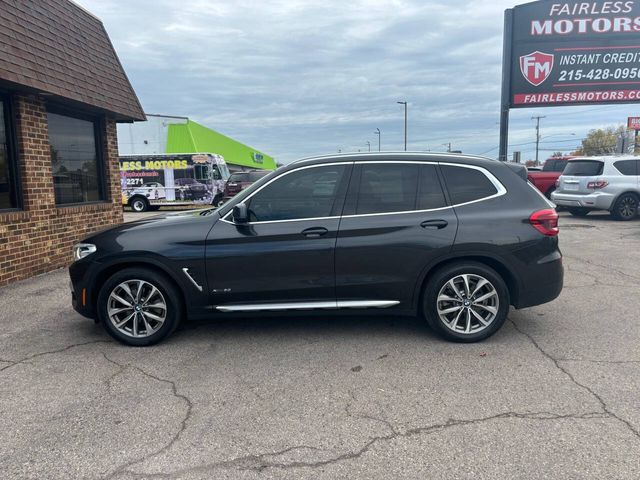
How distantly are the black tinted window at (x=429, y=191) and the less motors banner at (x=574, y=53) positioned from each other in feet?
48.1

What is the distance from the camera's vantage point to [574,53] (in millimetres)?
16531

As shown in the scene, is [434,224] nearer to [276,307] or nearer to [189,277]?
[276,307]

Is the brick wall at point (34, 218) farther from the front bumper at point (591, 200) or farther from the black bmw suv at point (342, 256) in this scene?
the front bumper at point (591, 200)

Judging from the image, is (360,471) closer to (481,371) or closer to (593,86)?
(481,371)

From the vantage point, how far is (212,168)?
22594 millimetres

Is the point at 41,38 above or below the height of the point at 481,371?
above

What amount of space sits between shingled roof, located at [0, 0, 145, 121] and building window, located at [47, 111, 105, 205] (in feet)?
2.01

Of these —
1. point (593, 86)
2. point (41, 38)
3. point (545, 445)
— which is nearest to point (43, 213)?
point (41, 38)

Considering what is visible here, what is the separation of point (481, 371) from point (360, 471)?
1613mm

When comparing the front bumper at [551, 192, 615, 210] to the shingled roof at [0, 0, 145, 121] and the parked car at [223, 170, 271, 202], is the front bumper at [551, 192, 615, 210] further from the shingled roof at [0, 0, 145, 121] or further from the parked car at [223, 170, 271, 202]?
the parked car at [223, 170, 271, 202]

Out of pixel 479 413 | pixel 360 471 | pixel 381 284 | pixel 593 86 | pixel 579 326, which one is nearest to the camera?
pixel 360 471

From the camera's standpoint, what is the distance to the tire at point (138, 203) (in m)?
22.5

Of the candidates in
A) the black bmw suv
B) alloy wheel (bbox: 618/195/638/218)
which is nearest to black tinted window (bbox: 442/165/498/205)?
the black bmw suv

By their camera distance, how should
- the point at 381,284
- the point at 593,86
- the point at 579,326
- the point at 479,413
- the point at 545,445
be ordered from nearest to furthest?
the point at 545,445 < the point at 479,413 < the point at 381,284 < the point at 579,326 < the point at 593,86
